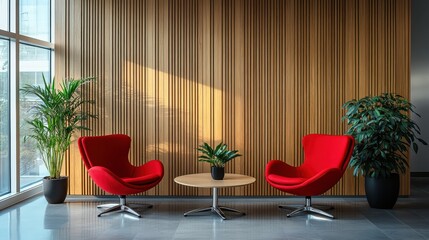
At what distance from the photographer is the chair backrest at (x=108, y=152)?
646cm

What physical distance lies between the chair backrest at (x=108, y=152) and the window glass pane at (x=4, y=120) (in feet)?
3.65

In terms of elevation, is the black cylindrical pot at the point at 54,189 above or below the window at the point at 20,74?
below

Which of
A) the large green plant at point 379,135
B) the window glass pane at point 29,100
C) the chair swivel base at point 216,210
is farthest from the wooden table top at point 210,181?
the window glass pane at point 29,100

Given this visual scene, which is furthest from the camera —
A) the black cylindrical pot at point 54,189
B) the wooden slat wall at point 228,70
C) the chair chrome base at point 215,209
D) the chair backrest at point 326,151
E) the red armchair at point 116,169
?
the wooden slat wall at point 228,70

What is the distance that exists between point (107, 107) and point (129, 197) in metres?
1.42

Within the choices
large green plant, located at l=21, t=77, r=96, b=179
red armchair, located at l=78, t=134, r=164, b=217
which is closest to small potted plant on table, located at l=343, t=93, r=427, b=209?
red armchair, located at l=78, t=134, r=164, b=217

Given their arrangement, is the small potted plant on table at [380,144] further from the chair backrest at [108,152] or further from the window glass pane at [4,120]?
the window glass pane at [4,120]

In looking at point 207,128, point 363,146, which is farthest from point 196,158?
point 363,146

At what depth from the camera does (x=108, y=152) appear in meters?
6.74

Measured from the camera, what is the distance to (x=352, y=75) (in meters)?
7.37

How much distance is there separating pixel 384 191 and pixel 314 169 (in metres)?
0.97

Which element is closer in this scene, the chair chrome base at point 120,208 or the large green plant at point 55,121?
the chair chrome base at point 120,208

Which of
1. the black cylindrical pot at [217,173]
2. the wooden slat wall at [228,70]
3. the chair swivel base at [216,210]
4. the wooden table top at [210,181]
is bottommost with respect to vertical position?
the chair swivel base at [216,210]

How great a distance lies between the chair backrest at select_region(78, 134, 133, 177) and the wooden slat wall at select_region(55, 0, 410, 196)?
0.49m
